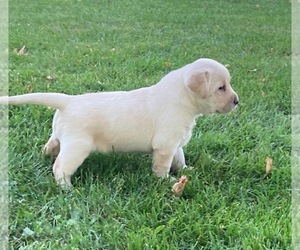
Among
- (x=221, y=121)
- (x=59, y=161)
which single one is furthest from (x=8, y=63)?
(x=59, y=161)

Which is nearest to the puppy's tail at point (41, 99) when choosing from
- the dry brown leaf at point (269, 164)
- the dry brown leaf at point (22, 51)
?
the dry brown leaf at point (269, 164)

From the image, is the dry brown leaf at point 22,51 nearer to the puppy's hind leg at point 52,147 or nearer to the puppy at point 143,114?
the puppy's hind leg at point 52,147

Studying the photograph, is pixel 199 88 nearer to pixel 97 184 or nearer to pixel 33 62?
pixel 97 184

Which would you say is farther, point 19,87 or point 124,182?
point 19,87

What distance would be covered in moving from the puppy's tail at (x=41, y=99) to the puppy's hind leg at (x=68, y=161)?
0.26 m

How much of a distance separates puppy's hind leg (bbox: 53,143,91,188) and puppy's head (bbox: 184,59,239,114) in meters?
0.65

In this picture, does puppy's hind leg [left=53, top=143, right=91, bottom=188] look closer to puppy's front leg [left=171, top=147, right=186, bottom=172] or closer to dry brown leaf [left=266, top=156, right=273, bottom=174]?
puppy's front leg [left=171, top=147, right=186, bottom=172]

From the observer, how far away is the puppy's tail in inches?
106

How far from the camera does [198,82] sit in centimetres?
270

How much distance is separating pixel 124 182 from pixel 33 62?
9.16 feet

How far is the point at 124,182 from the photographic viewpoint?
2.65 m

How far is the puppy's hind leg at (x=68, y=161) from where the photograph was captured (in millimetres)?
2594

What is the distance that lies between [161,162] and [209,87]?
0.47 metres

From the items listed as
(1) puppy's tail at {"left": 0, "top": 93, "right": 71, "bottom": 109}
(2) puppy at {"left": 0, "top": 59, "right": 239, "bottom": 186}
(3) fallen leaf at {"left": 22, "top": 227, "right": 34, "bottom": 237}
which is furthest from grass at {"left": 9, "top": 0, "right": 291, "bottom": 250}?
(1) puppy's tail at {"left": 0, "top": 93, "right": 71, "bottom": 109}
